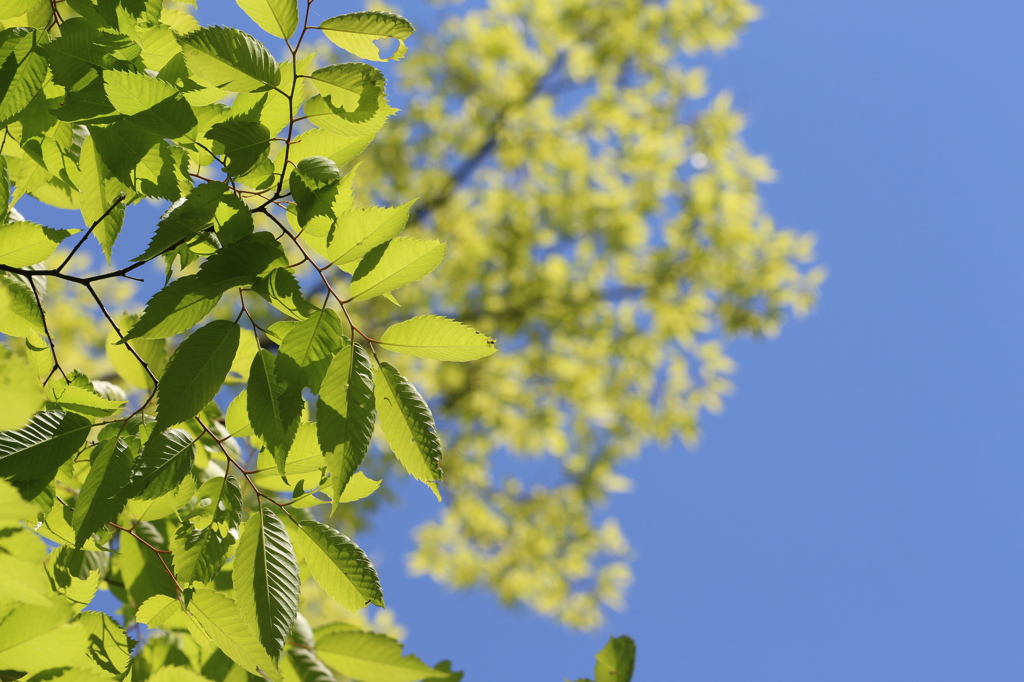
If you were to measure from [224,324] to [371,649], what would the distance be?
65 cm

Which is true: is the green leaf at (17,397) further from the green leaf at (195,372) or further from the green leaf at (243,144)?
the green leaf at (243,144)

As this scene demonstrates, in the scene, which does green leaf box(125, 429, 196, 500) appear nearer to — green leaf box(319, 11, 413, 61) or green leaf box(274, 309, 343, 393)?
green leaf box(274, 309, 343, 393)

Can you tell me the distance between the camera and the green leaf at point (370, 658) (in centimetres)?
117

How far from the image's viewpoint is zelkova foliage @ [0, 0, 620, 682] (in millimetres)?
811

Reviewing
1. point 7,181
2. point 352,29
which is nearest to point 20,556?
point 7,181

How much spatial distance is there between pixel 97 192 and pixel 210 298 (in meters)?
0.28

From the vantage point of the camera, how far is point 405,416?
0.87 meters

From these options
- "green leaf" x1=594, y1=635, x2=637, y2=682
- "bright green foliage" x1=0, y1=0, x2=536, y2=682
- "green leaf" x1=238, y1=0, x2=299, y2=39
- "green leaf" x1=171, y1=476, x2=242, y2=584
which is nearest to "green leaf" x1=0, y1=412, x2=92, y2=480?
"bright green foliage" x1=0, y1=0, x2=536, y2=682

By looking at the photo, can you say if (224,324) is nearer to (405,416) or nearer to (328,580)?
(405,416)

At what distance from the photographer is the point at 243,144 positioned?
859mm

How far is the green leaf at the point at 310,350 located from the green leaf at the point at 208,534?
25 cm

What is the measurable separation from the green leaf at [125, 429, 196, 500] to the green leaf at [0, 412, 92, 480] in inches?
3.3

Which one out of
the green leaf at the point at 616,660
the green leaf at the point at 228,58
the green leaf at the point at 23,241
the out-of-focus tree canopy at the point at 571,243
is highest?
the out-of-focus tree canopy at the point at 571,243

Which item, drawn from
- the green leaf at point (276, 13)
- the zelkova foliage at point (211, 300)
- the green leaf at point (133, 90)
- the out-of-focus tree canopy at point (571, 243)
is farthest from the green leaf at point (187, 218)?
the out-of-focus tree canopy at point (571, 243)
